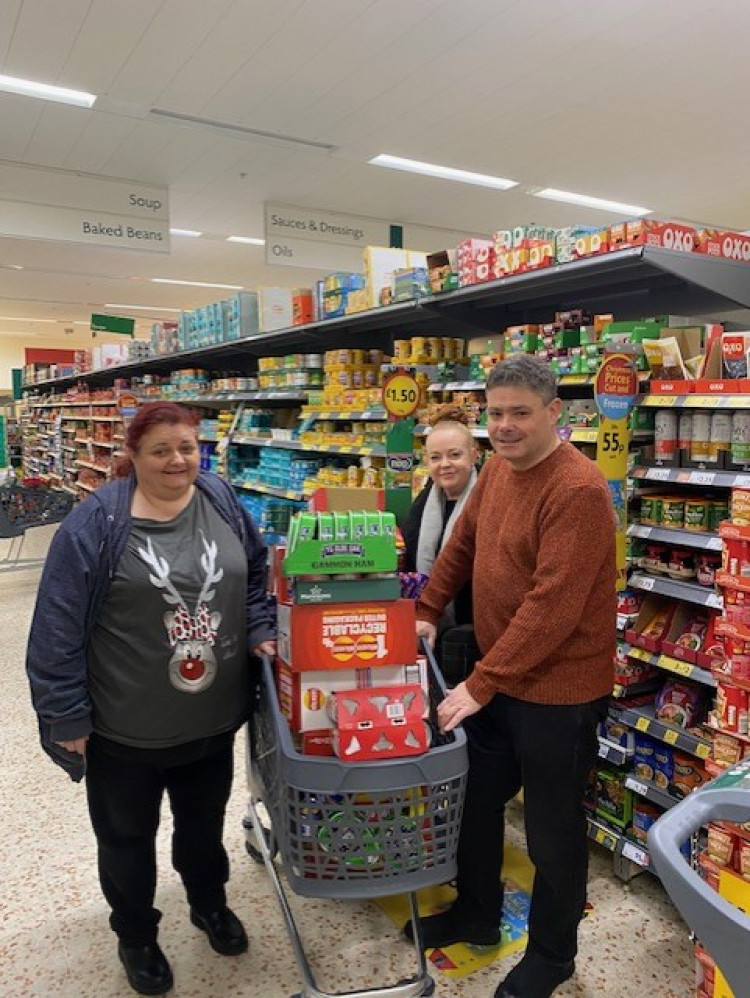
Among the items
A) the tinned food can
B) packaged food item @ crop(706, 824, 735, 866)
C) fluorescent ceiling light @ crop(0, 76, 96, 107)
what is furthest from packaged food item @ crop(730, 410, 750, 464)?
fluorescent ceiling light @ crop(0, 76, 96, 107)

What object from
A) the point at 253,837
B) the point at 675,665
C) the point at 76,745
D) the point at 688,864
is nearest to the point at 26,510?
the point at 253,837

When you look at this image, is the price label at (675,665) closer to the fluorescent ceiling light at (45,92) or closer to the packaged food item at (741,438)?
the packaged food item at (741,438)

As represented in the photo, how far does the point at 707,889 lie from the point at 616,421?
1.84 m

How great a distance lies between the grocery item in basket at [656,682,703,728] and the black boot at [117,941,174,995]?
1820 millimetres

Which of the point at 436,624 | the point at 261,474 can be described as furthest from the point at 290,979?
the point at 261,474

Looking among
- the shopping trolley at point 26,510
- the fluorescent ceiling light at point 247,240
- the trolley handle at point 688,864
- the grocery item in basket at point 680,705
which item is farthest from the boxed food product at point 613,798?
the fluorescent ceiling light at point 247,240

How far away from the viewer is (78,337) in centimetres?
2669

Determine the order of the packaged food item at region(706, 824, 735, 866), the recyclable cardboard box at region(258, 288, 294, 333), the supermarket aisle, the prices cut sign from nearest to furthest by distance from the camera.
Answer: the packaged food item at region(706, 824, 735, 866) < the supermarket aisle < the prices cut sign < the recyclable cardboard box at region(258, 288, 294, 333)

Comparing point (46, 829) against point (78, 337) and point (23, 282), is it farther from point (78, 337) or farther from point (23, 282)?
point (78, 337)

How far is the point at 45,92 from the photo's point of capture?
6.15 m

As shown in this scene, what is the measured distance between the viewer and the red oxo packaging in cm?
167

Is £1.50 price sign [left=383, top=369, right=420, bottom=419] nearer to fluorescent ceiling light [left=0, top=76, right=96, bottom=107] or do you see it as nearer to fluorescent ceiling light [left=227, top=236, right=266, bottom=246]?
fluorescent ceiling light [left=0, top=76, right=96, bottom=107]

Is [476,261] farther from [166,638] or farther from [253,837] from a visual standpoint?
[253,837]

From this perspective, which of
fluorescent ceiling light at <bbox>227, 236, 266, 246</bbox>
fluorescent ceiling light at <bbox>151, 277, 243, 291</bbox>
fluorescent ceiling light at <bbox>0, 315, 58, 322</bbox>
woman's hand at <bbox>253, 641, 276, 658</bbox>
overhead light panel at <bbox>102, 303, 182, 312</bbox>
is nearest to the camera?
woman's hand at <bbox>253, 641, 276, 658</bbox>
